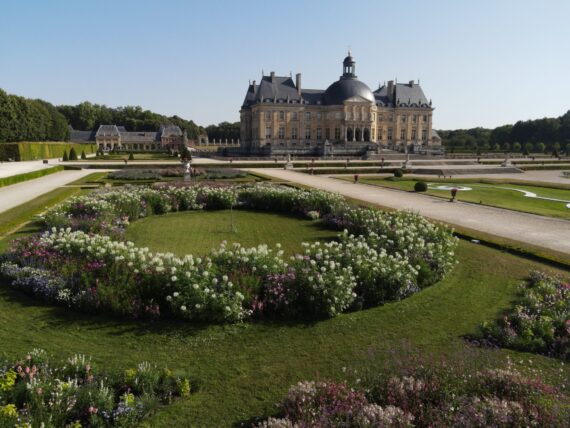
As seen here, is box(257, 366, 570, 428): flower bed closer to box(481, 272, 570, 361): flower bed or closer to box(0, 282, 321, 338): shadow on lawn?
box(481, 272, 570, 361): flower bed

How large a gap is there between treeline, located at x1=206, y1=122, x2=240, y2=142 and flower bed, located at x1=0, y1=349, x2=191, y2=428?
12611 centimetres

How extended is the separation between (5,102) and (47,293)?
2491 inches

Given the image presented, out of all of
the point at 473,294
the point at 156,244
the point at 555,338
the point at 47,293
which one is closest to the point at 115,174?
the point at 156,244

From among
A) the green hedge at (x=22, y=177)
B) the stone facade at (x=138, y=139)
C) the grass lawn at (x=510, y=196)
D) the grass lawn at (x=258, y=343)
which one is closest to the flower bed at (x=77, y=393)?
the grass lawn at (x=258, y=343)

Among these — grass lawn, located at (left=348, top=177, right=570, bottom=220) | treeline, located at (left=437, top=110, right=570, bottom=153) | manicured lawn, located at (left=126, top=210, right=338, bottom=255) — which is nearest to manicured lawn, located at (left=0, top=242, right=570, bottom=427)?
manicured lawn, located at (left=126, top=210, right=338, bottom=255)

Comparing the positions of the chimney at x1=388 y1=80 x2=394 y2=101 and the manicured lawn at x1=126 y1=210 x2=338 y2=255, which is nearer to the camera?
the manicured lawn at x1=126 y1=210 x2=338 y2=255

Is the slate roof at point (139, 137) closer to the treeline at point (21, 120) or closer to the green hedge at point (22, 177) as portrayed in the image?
the treeline at point (21, 120)

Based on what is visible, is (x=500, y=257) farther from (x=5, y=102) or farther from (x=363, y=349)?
(x=5, y=102)

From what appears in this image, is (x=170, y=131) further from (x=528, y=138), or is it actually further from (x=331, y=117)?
(x=528, y=138)

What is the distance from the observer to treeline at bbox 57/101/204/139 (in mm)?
124062

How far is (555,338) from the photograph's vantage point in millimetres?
5777

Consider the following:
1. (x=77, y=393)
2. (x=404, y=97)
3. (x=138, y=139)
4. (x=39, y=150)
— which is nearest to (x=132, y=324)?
(x=77, y=393)

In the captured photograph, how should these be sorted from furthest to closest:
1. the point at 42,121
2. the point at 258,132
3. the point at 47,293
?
1. the point at 258,132
2. the point at 42,121
3. the point at 47,293

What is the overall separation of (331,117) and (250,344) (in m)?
76.8
